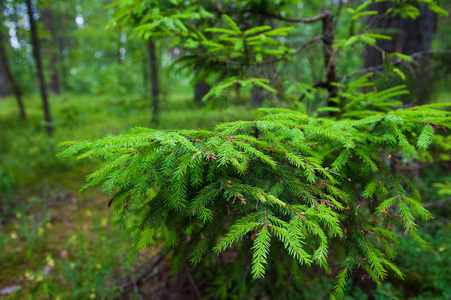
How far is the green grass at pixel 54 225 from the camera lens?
298cm

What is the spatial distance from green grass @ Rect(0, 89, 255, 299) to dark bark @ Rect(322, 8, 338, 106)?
3.36 feet

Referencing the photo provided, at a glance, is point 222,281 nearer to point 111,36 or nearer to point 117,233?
point 117,233

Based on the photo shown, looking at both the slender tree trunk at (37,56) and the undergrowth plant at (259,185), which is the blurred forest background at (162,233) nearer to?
the slender tree trunk at (37,56)

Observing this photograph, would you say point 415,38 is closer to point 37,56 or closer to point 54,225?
point 54,225

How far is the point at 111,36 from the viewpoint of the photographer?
29.8 ft

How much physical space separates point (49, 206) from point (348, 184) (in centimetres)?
528

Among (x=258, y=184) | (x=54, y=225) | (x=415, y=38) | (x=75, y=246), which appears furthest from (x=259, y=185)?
(x=54, y=225)

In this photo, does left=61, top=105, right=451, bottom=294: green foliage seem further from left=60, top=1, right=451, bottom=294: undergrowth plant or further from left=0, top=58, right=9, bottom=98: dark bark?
left=0, top=58, right=9, bottom=98: dark bark

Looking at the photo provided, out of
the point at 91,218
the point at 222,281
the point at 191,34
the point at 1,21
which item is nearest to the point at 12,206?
the point at 91,218

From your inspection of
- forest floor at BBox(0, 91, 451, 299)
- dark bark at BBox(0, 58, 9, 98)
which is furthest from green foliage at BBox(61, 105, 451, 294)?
dark bark at BBox(0, 58, 9, 98)

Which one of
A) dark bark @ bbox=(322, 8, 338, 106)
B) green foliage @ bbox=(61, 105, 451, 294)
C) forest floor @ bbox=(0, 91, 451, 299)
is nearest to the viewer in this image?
green foliage @ bbox=(61, 105, 451, 294)

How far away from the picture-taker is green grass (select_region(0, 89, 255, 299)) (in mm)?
2979

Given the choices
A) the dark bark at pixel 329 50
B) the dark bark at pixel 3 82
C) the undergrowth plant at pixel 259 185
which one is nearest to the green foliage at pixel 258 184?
the undergrowth plant at pixel 259 185

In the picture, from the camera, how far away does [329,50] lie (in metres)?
2.70
